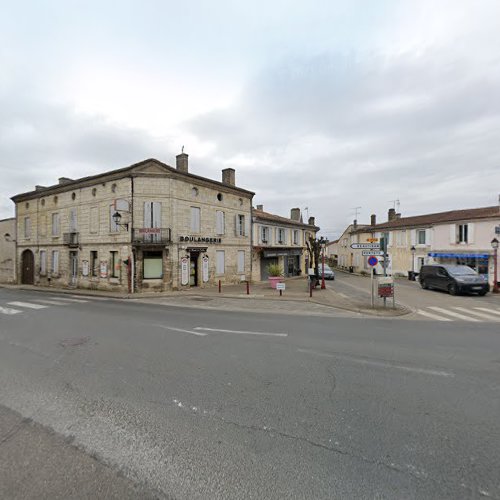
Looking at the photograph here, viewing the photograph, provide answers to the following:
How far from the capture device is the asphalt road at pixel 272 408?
237cm

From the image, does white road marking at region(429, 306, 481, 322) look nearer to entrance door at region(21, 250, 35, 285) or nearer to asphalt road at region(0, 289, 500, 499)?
asphalt road at region(0, 289, 500, 499)

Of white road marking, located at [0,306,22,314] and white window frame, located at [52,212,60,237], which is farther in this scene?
white window frame, located at [52,212,60,237]

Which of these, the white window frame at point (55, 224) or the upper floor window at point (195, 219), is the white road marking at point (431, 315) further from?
the white window frame at point (55, 224)

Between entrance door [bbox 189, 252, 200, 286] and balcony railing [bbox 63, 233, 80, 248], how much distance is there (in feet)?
27.9

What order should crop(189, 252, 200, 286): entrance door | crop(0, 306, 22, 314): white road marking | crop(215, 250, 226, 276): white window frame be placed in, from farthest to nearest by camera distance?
crop(215, 250, 226, 276): white window frame → crop(189, 252, 200, 286): entrance door → crop(0, 306, 22, 314): white road marking

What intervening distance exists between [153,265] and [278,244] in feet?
40.4

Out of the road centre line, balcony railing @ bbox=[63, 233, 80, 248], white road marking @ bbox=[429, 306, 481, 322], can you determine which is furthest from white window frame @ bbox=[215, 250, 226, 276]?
the road centre line

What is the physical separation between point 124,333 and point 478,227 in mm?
26883

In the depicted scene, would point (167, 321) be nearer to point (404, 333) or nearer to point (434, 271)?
point (404, 333)

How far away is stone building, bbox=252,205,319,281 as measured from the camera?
2363 cm

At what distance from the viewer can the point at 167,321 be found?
8.77 m

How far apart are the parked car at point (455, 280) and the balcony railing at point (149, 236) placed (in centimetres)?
1653

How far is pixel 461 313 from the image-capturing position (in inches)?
413

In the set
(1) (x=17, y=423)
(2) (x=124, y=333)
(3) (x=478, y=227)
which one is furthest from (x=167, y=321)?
(3) (x=478, y=227)
